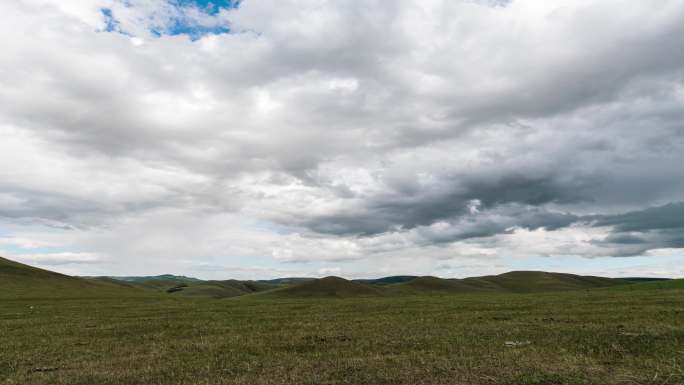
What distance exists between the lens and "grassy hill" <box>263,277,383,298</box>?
15950cm

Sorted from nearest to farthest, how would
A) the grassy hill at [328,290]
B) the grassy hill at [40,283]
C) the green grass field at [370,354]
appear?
the green grass field at [370,354], the grassy hill at [40,283], the grassy hill at [328,290]

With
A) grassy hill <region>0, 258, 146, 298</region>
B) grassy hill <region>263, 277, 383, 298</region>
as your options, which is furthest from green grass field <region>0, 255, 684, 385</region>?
grassy hill <region>263, 277, 383, 298</region>

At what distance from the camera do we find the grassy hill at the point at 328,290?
15950cm

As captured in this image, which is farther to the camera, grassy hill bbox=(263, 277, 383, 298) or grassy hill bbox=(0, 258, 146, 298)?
grassy hill bbox=(263, 277, 383, 298)

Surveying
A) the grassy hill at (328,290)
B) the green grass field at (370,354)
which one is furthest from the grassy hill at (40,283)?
the green grass field at (370,354)

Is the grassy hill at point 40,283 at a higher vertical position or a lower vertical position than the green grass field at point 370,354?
higher

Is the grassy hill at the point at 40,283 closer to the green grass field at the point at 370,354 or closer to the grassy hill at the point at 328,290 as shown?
the grassy hill at the point at 328,290

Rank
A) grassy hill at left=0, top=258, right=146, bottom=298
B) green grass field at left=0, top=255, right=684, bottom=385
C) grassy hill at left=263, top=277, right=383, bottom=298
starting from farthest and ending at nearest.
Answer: grassy hill at left=263, top=277, right=383, bottom=298 → grassy hill at left=0, top=258, right=146, bottom=298 → green grass field at left=0, top=255, right=684, bottom=385

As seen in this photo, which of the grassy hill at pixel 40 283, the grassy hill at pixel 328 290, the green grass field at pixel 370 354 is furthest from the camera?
the grassy hill at pixel 328 290

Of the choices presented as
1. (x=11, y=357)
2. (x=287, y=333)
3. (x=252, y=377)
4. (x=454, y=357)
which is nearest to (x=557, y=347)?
(x=454, y=357)

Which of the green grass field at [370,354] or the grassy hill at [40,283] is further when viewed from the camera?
the grassy hill at [40,283]

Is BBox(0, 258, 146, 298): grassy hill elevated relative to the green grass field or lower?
elevated

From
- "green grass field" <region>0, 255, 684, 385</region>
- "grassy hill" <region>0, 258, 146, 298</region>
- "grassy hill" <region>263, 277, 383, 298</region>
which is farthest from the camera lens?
"grassy hill" <region>263, 277, 383, 298</region>

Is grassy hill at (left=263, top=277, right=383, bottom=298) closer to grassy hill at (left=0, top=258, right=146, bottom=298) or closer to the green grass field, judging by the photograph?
grassy hill at (left=0, top=258, right=146, bottom=298)
